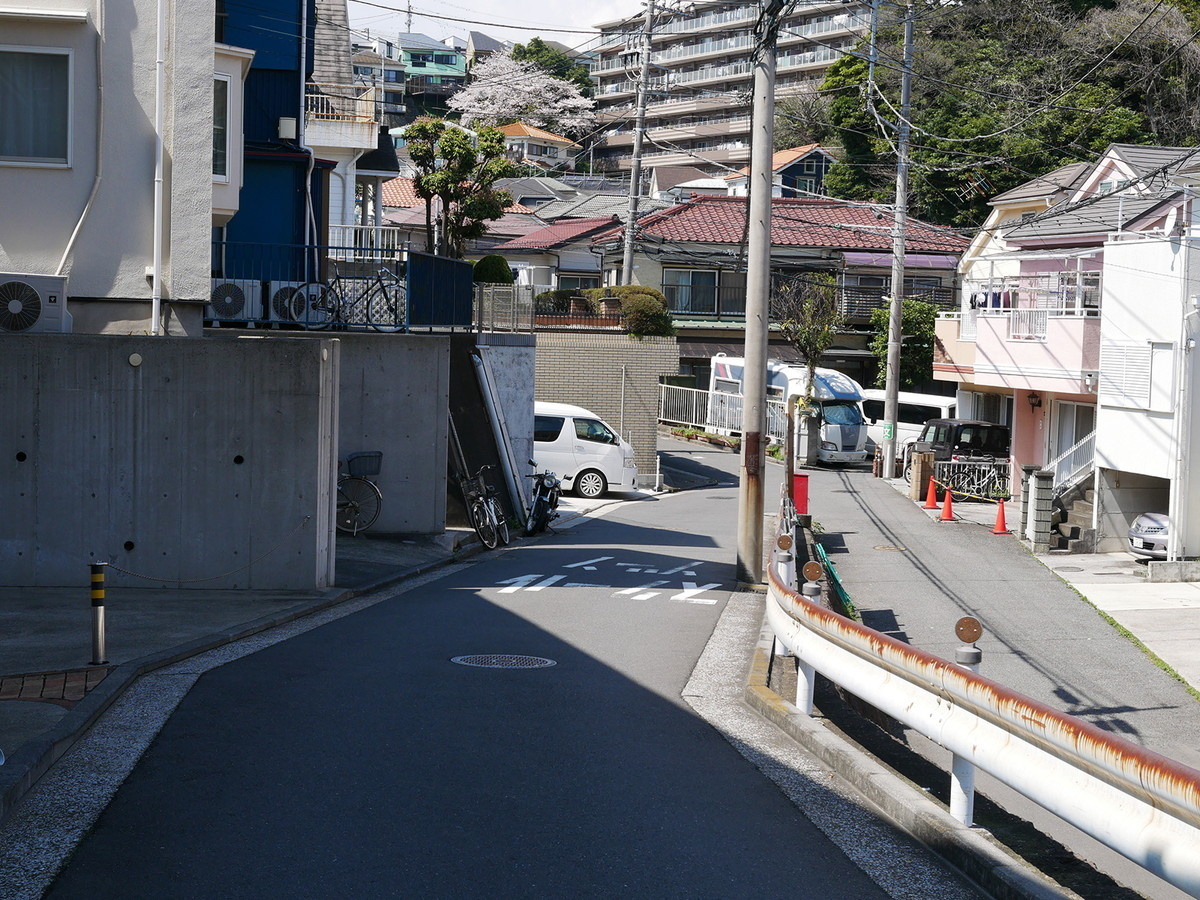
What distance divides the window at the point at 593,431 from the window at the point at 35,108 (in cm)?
1806

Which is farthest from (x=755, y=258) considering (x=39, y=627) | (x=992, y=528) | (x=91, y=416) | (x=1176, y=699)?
(x=992, y=528)

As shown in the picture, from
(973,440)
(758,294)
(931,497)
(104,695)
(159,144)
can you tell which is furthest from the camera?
(973,440)

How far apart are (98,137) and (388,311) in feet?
18.2

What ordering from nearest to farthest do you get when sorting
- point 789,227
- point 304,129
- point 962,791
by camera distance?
point 962,791 → point 304,129 → point 789,227

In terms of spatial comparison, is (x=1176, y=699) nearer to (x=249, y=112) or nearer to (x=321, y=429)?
(x=321, y=429)

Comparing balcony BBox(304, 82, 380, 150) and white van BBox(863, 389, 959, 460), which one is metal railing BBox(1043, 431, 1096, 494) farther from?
balcony BBox(304, 82, 380, 150)

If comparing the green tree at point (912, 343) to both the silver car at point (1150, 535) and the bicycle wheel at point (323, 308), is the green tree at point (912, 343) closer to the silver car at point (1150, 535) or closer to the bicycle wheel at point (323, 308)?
the silver car at point (1150, 535)

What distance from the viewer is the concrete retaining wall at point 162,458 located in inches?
524

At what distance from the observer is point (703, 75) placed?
89438mm

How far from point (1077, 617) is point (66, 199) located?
14.8 metres

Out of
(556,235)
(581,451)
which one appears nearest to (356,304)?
(581,451)

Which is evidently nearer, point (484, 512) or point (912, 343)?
point (484, 512)

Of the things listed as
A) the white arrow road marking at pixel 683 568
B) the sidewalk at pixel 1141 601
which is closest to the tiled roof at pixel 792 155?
the sidewalk at pixel 1141 601

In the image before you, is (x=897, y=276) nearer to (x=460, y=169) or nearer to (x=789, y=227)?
(x=460, y=169)
